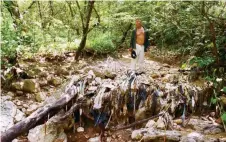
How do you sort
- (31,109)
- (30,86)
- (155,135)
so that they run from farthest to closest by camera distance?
(30,86)
(31,109)
(155,135)

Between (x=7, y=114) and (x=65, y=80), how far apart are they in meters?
2.14

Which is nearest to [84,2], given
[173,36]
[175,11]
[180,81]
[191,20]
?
[173,36]

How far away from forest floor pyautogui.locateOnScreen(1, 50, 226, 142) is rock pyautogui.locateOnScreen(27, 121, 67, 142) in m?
0.14

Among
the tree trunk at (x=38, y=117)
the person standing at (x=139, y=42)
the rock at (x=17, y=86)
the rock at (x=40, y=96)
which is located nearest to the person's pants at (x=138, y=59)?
the person standing at (x=139, y=42)

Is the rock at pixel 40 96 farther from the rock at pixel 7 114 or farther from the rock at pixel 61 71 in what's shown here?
the rock at pixel 61 71

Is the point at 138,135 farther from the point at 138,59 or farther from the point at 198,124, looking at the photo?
the point at 138,59

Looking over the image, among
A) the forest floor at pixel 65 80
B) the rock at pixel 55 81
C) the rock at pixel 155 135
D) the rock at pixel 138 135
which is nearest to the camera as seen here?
the rock at pixel 155 135

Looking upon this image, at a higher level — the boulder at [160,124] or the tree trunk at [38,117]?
the tree trunk at [38,117]

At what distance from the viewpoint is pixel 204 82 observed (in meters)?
5.76

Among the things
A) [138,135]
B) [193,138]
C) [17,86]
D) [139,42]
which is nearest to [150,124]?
[138,135]

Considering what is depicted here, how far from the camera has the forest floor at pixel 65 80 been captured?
473 cm

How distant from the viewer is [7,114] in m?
5.47

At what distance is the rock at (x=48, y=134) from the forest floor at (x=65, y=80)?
5.3 inches

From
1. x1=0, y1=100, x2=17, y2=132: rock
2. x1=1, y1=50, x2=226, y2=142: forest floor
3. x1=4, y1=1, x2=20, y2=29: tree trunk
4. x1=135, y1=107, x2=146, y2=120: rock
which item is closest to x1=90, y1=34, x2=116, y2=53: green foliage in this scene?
x1=1, y1=50, x2=226, y2=142: forest floor
